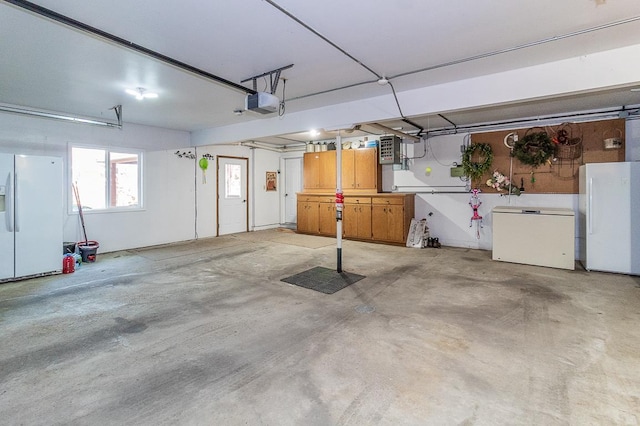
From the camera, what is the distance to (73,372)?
230 centimetres

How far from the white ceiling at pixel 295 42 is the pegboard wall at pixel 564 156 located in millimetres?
924

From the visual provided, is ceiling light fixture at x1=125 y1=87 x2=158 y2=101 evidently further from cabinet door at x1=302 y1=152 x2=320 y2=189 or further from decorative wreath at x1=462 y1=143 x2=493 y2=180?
decorative wreath at x1=462 y1=143 x2=493 y2=180

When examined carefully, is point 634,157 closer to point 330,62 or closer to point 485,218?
point 485,218

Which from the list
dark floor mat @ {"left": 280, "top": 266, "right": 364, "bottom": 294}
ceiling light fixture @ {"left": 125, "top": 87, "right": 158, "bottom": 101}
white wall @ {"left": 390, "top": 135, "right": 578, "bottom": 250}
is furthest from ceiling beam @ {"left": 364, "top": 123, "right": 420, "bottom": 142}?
ceiling light fixture @ {"left": 125, "top": 87, "right": 158, "bottom": 101}

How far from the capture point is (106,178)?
6316 mm

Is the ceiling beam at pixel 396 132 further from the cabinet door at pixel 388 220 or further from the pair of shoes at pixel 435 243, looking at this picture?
the pair of shoes at pixel 435 243

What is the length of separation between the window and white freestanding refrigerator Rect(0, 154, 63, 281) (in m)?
1.22

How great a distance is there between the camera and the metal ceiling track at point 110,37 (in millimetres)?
2273

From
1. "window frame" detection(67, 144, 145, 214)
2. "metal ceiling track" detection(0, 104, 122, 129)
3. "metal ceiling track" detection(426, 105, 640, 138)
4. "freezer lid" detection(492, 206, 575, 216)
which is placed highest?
"metal ceiling track" detection(426, 105, 640, 138)

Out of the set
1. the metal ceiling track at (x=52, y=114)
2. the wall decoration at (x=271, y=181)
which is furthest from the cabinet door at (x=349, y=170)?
the metal ceiling track at (x=52, y=114)

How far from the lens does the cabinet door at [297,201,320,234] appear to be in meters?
8.57

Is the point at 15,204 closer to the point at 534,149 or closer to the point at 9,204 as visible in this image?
the point at 9,204

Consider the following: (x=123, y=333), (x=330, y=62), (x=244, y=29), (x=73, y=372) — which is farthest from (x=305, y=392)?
(x=330, y=62)

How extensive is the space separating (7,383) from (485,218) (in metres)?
7.22
